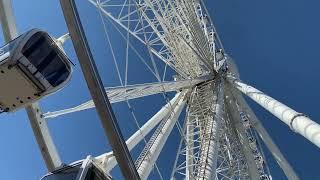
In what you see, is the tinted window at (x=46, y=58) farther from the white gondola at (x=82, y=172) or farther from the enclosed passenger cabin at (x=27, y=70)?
the white gondola at (x=82, y=172)

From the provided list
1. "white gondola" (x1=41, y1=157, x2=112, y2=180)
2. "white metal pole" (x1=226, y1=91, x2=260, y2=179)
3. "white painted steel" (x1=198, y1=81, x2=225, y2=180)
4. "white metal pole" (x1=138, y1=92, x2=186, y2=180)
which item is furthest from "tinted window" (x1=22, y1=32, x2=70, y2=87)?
"white metal pole" (x1=226, y1=91, x2=260, y2=179)

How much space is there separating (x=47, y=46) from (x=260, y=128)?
46.5 ft

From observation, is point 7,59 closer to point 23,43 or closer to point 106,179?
point 23,43

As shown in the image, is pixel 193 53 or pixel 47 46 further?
pixel 193 53

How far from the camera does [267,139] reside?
26.3 metres

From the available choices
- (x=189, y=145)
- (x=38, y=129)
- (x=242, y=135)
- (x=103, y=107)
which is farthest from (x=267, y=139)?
Answer: (x=103, y=107)

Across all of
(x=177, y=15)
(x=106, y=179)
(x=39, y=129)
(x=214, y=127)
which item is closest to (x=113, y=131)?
(x=106, y=179)

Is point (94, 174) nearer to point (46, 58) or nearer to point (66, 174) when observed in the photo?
point (66, 174)

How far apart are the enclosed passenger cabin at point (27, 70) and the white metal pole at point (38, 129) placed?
111 cm

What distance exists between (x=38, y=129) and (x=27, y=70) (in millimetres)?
2592

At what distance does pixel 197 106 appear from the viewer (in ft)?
93.1

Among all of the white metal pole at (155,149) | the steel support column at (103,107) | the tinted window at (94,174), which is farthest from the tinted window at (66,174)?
the white metal pole at (155,149)

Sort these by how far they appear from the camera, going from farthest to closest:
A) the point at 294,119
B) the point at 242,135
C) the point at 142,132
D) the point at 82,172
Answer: the point at 242,135
the point at 142,132
the point at 294,119
the point at 82,172

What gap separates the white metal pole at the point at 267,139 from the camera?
25.6m
